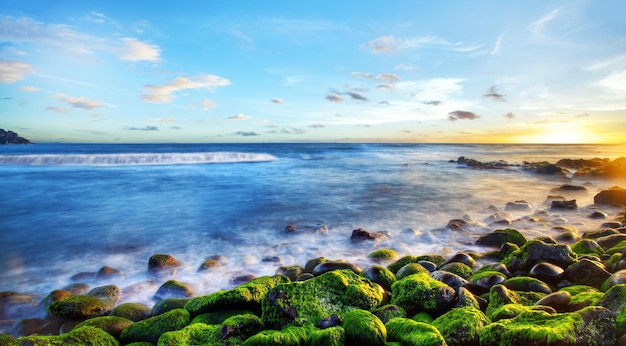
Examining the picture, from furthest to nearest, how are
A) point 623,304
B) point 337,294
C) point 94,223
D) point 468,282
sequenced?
point 94,223
point 468,282
point 337,294
point 623,304

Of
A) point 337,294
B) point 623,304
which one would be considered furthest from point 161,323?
point 623,304

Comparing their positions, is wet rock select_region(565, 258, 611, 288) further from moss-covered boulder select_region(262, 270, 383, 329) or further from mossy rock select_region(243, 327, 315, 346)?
mossy rock select_region(243, 327, 315, 346)

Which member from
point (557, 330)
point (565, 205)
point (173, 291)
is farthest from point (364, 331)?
point (565, 205)

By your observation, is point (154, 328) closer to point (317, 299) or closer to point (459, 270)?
point (317, 299)

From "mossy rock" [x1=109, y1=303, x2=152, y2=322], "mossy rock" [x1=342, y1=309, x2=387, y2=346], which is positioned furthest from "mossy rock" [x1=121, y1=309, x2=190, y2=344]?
"mossy rock" [x1=342, y1=309, x2=387, y2=346]

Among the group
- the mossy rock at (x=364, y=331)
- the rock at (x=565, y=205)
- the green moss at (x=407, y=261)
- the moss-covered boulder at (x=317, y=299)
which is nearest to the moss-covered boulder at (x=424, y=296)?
the moss-covered boulder at (x=317, y=299)

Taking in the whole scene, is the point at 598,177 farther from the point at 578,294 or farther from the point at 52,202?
the point at 52,202

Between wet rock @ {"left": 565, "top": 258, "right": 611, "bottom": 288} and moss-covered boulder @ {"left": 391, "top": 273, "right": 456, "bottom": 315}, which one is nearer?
moss-covered boulder @ {"left": 391, "top": 273, "right": 456, "bottom": 315}

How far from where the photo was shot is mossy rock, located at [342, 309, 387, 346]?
2848 mm

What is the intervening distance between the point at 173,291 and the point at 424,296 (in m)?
3.70

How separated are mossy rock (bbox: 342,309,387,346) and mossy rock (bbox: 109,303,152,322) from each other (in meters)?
2.82

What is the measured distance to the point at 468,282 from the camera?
4.45m

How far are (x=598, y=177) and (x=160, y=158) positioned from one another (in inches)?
1481

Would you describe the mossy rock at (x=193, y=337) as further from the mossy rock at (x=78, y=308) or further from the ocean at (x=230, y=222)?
the ocean at (x=230, y=222)
